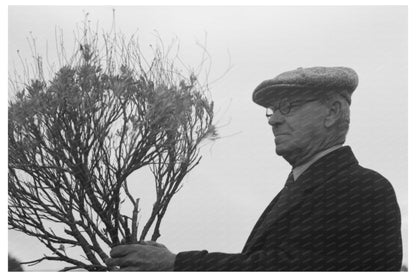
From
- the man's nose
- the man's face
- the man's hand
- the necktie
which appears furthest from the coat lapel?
the man's hand

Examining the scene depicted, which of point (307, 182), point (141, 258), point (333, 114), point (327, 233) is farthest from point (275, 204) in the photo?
point (141, 258)

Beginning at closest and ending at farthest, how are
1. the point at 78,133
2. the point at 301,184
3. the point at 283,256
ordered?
the point at 283,256 → the point at 301,184 → the point at 78,133

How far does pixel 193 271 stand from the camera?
3037mm

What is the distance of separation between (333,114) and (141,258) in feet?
4.16

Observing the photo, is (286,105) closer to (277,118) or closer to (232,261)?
(277,118)

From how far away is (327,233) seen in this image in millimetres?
3020

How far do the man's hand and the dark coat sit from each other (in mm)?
62

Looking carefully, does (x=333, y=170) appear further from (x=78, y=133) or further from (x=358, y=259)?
(x=78, y=133)

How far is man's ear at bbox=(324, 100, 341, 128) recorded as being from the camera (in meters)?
3.24

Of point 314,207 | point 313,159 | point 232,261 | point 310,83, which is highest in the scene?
point 310,83

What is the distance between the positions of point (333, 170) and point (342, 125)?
254 millimetres

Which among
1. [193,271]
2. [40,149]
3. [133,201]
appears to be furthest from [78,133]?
[193,271]

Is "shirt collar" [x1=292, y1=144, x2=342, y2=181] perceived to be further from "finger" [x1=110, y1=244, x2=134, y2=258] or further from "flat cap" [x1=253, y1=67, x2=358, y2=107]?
"finger" [x1=110, y1=244, x2=134, y2=258]

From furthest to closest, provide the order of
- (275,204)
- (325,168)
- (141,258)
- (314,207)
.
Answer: (275,204) < (325,168) < (314,207) < (141,258)
